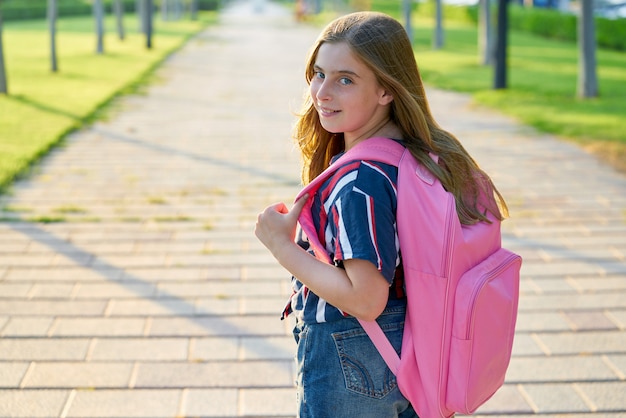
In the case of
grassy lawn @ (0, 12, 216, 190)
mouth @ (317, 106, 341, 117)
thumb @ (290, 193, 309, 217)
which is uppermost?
mouth @ (317, 106, 341, 117)

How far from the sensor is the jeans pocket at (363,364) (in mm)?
1845

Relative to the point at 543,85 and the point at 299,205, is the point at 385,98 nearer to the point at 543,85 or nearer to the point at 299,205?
the point at 299,205

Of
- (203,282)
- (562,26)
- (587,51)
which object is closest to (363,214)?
(203,282)

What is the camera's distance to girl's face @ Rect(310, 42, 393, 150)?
182cm

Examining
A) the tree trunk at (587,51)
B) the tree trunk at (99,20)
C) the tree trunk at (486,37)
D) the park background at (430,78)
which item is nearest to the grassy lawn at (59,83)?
the park background at (430,78)

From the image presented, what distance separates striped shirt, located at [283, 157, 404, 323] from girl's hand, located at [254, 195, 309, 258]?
7 centimetres

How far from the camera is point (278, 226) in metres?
1.84

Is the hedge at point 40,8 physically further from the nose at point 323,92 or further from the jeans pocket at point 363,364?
the jeans pocket at point 363,364

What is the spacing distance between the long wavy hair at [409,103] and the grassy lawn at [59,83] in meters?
5.45

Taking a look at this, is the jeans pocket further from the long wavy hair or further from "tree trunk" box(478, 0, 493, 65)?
"tree trunk" box(478, 0, 493, 65)

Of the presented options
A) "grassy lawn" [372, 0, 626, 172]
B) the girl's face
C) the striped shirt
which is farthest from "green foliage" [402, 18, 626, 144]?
the striped shirt

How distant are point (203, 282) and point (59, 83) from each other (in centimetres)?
1083

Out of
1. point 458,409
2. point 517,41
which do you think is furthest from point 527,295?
point 517,41

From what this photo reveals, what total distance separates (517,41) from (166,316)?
77.1ft
